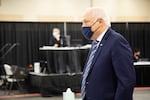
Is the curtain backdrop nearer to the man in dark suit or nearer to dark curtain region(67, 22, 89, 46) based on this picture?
dark curtain region(67, 22, 89, 46)

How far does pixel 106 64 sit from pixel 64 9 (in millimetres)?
7492

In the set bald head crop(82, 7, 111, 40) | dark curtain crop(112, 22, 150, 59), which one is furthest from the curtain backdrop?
bald head crop(82, 7, 111, 40)

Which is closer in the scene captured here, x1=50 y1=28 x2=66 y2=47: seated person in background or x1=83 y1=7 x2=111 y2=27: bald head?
x1=83 y1=7 x2=111 y2=27: bald head

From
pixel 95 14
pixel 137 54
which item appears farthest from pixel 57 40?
pixel 95 14

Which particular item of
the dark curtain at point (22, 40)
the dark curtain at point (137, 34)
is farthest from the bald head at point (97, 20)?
the dark curtain at point (137, 34)

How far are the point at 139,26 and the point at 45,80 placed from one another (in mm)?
4067

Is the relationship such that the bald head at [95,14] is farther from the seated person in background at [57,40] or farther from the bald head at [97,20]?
the seated person in background at [57,40]

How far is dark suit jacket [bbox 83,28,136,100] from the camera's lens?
1.86 meters

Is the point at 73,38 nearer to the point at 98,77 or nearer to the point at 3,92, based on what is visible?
the point at 3,92

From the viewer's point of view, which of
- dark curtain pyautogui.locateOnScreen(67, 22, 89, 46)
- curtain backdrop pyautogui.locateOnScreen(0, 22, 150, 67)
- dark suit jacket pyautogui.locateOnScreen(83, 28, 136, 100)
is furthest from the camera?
dark curtain pyautogui.locateOnScreen(67, 22, 89, 46)

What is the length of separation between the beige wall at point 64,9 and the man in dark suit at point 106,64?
7104 mm

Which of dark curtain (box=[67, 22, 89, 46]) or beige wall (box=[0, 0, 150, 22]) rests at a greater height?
beige wall (box=[0, 0, 150, 22])

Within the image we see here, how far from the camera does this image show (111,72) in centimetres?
193

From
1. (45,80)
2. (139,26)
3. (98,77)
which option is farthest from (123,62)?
(139,26)
